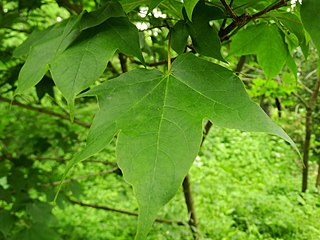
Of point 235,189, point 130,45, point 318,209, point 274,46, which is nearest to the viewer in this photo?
point 130,45

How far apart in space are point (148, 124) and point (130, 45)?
15 centimetres

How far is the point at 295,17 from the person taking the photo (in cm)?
56

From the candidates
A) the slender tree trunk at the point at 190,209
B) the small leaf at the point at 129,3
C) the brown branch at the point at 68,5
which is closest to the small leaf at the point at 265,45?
the small leaf at the point at 129,3

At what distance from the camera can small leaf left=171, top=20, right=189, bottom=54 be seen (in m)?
0.53

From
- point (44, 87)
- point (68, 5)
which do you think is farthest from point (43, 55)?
point (68, 5)

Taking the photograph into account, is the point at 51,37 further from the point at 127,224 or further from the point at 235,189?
the point at 235,189

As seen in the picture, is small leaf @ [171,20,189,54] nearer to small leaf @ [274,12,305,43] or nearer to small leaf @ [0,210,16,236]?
small leaf @ [274,12,305,43]

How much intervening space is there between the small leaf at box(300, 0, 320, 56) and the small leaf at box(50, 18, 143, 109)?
0.20 meters

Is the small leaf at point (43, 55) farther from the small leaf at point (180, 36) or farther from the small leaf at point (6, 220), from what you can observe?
the small leaf at point (6, 220)

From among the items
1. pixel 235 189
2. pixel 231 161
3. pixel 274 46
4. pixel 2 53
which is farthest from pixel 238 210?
pixel 274 46

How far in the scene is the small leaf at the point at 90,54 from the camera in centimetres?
44

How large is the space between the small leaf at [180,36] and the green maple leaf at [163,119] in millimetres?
74

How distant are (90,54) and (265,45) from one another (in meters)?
0.33

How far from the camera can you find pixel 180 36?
0.53 metres
